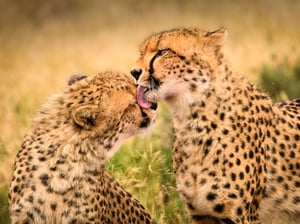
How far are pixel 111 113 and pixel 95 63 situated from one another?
667 cm

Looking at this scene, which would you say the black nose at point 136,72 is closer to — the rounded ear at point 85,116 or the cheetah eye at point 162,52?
the cheetah eye at point 162,52

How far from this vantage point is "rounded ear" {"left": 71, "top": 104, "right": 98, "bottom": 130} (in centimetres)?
423

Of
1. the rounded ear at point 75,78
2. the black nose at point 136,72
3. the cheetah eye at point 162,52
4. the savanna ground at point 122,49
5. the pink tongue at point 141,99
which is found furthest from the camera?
the savanna ground at point 122,49

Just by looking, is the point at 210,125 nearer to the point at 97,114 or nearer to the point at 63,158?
the point at 97,114

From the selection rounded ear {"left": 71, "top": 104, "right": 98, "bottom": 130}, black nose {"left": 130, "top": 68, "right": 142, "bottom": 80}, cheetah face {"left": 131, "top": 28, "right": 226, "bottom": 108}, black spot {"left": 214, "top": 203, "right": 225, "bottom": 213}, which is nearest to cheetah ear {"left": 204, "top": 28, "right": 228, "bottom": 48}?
cheetah face {"left": 131, "top": 28, "right": 226, "bottom": 108}

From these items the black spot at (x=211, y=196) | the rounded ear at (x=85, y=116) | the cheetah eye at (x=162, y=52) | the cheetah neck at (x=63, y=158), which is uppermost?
the cheetah eye at (x=162, y=52)

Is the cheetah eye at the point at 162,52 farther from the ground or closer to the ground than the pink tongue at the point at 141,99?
farther from the ground

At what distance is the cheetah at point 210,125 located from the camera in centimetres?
419

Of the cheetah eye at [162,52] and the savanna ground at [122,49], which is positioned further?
the savanna ground at [122,49]

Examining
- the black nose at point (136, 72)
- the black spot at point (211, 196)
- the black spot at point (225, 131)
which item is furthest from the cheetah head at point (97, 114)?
the black spot at point (211, 196)

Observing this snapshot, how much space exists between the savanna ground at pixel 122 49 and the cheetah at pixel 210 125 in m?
0.25

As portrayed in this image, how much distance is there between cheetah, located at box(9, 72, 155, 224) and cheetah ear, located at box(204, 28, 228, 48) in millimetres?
470

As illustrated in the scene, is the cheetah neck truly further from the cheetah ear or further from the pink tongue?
the cheetah ear

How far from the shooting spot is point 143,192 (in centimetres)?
540
